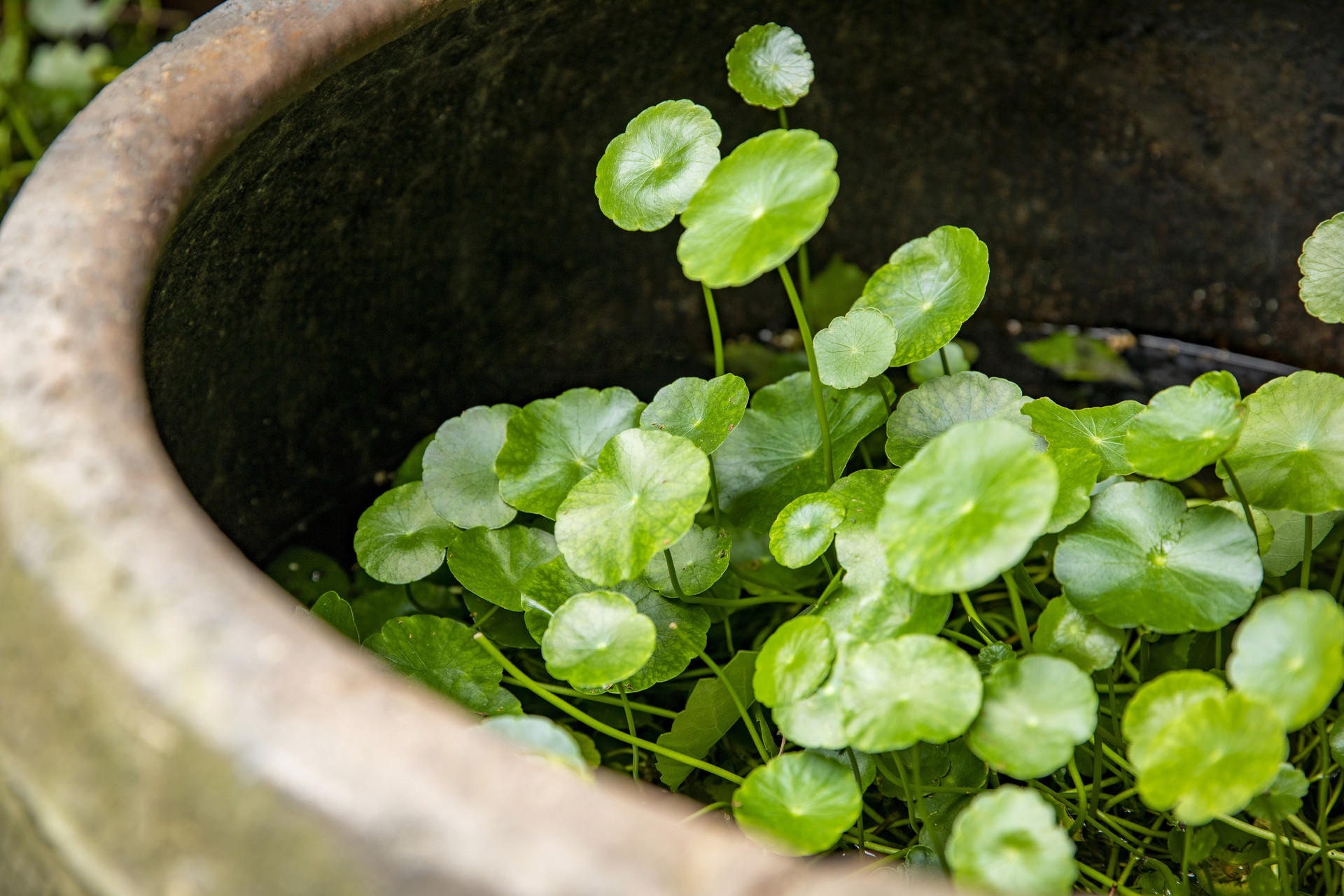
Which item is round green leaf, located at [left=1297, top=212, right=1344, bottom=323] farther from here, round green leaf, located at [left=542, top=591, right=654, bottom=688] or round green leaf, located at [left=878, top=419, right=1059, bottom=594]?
round green leaf, located at [left=542, top=591, right=654, bottom=688]

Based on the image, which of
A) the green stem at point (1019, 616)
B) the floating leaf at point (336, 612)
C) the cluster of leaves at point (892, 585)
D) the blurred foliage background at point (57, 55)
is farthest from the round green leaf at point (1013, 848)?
the blurred foliage background at point (57, 55)

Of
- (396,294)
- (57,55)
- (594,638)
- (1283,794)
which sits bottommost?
(1283,794)

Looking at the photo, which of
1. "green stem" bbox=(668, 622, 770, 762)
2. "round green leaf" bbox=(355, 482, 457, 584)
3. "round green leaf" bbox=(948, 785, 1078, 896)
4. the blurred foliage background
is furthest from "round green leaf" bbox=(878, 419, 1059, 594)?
the blurred foliage background

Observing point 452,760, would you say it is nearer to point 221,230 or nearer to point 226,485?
point 221,230

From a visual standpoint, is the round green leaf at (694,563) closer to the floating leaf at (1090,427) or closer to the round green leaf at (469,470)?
the round green leaf at (469,470)

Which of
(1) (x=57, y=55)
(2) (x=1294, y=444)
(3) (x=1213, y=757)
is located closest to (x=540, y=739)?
(3) (x=1213, y=757)

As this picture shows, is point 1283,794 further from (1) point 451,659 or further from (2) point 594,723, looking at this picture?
(1) point 451,659
